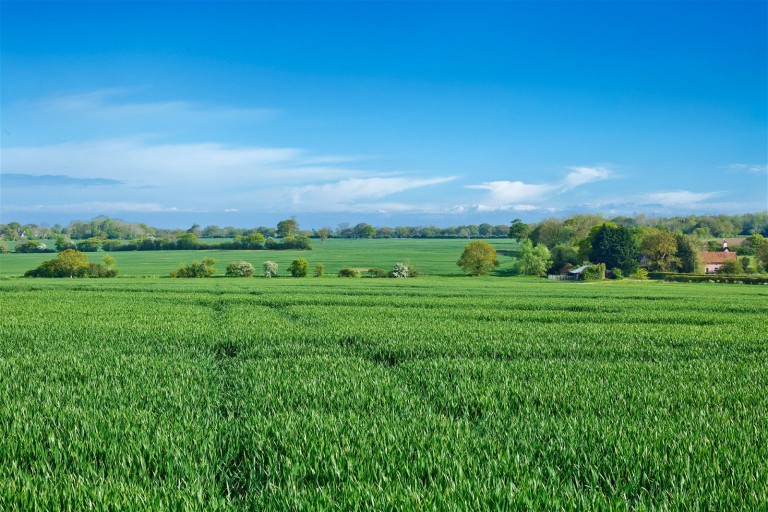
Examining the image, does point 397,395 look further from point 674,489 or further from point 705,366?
point 705,366

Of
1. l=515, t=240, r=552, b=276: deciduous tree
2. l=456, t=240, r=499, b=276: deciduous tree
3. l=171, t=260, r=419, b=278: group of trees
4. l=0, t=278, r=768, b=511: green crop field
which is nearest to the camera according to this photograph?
l=0, t=278, r=768, b=511: green crop field

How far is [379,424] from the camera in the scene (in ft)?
22.6

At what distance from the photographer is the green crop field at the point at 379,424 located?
16.1ft

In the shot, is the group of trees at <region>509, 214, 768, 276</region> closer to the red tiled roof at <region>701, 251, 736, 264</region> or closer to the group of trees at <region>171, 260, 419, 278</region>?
the red tiled roof at <region>701, 251, 736, 264</region>

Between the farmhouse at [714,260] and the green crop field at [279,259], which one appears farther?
the farmhouse at [714,260]

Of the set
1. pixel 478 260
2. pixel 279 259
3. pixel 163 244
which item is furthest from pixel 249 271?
pixel 163 244

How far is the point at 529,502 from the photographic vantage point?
454cm

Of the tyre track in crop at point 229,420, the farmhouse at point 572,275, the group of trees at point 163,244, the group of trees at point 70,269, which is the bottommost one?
the farmhouse at point 572,275

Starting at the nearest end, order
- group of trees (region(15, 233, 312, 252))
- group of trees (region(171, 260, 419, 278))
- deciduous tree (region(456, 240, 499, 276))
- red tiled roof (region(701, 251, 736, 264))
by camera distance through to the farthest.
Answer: group of trees (region(171, 260, 419, 278)) < deciduous tree (region(456, 240, 499, 276)) < red tiled roof (region(701, 251, 736, 264)) < group of trees (region(15, 233, 312, 252))

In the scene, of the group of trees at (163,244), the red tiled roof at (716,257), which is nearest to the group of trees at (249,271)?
the group of trees at (163,244)

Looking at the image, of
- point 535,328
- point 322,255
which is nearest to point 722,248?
point 322,255

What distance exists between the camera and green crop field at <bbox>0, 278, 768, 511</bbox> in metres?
4.91

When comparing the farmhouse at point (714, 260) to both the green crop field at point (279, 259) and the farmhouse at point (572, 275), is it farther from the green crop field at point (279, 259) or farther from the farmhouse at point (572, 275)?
the green crop field at point (279, 259)

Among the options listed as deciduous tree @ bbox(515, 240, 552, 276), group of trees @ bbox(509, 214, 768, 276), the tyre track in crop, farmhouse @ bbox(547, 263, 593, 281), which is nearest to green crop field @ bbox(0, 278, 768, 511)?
the tyre track in crop
